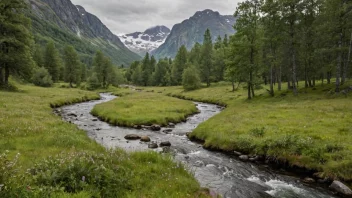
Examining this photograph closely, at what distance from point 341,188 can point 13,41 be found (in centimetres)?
5291

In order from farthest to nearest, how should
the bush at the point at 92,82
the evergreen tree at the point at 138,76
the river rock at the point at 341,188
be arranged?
the evergreen tree at the point at 138,76
the bush at the point at 92,82
the river rock at the point at 341,188

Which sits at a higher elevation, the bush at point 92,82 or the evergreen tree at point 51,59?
the evergreen tree at point 51,59

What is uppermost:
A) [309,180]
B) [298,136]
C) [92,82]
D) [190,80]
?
[92,82]

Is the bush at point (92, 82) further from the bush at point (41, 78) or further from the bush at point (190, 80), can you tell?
the bush at point (190, 80)

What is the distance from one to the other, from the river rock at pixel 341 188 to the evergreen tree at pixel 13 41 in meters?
51.7

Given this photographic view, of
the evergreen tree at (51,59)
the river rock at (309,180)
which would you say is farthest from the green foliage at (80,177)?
the evergreen tree at (51,59)

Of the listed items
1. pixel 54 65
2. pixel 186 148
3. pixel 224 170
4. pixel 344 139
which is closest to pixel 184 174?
pixel 224 170

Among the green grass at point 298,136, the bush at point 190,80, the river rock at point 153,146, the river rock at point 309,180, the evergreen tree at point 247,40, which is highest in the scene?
the evergreen tree at point 247,40

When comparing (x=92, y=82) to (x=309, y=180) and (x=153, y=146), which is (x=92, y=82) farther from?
(x=309, y=180)

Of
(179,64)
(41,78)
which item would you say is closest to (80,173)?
(41,78)

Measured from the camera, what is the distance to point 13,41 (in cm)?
4497

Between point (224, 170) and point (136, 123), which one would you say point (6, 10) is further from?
point (224, 170)

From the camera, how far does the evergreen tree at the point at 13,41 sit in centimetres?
4537

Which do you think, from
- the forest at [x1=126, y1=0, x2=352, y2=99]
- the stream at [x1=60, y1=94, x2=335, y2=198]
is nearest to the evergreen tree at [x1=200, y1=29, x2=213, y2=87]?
the forest at [x1=126, y1=0, x2=352, y2=99]
